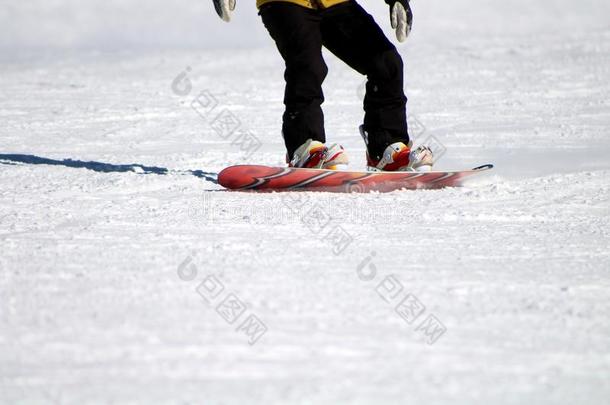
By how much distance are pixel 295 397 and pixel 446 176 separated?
8.90 feet

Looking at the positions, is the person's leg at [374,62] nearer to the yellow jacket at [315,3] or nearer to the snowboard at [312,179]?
the yellow jacket at [315,3]

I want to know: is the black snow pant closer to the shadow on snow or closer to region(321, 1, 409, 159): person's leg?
region(321, 1, 409, 159): person's leg

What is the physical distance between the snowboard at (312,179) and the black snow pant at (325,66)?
26 cm

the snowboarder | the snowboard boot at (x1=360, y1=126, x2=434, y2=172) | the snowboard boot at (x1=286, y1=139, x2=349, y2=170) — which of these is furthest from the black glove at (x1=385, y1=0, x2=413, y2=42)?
the snowboard boot at (x1=286, y1=139, x2=349, y2=170)

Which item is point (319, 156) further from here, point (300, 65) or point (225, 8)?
point (225, 8)

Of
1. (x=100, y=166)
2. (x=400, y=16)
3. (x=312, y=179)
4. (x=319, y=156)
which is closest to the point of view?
(x=312, y=179)

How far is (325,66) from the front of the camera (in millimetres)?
4441

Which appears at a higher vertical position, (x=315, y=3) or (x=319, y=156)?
(x=315, y=3)

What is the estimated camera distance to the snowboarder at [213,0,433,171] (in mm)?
4375

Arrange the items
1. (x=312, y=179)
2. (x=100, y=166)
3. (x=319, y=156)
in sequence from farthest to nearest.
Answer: (x=100, y=166), (x=319, y=156), (x=312, y=179)

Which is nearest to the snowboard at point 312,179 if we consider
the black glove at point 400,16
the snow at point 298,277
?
the snow at point 298,277

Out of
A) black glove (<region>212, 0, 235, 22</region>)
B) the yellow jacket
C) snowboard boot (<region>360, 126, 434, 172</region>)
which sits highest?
black glove (<region>212, 0, 235, 22</region>)

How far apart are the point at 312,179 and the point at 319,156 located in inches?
6.9

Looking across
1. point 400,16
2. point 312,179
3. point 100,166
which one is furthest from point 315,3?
point 100,166
